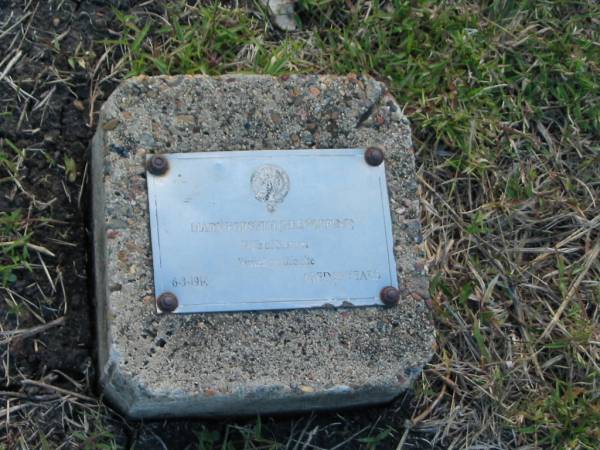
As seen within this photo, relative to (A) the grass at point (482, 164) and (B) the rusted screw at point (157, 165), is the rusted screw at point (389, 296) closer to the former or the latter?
(A) the grass at point (482, 164)

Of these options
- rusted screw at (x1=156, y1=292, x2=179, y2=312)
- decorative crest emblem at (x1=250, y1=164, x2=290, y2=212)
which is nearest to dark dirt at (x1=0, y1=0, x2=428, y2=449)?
rusted screw at (x1=156, y1=292, x2=179, y2=312)

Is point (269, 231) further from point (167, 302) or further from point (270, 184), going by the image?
point (167, 302)

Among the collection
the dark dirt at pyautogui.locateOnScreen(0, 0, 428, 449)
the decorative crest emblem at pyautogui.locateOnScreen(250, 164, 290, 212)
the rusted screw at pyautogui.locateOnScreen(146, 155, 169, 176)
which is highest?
the rusted screw at pyautogui.locateOnScreen(146, 155, 169, 176)

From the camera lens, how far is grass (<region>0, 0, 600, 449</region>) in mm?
2166

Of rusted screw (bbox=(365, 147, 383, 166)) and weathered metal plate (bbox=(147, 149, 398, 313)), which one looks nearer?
weathered metal plate (bbox=(147, 149, 398, 313))

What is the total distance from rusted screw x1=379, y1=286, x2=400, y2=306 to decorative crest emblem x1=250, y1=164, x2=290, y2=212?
0.92 ft

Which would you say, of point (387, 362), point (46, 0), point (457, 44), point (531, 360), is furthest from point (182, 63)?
point (531, 360)

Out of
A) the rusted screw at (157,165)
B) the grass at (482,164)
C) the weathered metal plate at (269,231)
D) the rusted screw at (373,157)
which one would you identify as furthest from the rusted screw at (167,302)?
the rusted screw at (373,157)

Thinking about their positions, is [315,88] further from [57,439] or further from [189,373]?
[57,439]

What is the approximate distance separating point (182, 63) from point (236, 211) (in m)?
0.53

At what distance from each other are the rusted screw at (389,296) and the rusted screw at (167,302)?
1.37 ft

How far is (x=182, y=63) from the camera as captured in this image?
227cm

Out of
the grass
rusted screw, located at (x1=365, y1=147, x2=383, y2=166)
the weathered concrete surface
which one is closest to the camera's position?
the weathered concrete surface

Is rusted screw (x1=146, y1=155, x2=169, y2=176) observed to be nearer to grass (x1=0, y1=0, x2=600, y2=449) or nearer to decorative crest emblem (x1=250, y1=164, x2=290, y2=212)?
decorative crest emblem (x1=250, y1=164, x2=290, y2=212)
